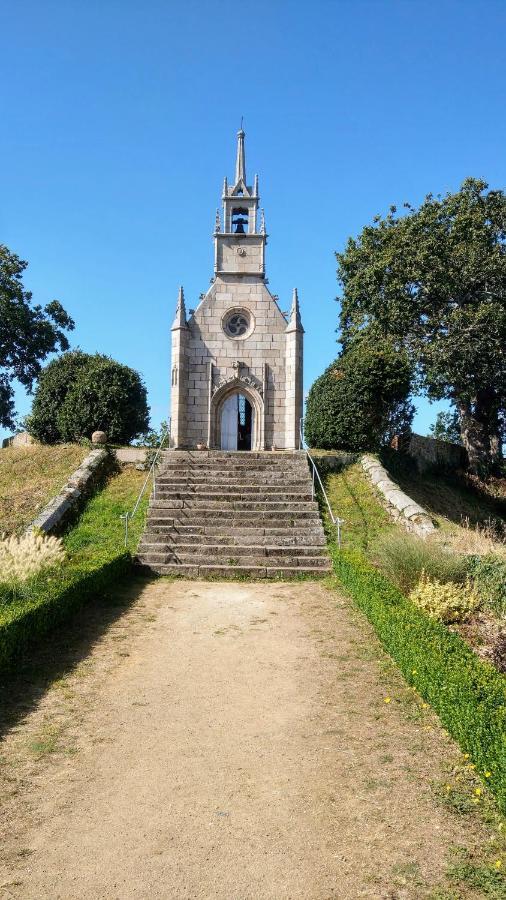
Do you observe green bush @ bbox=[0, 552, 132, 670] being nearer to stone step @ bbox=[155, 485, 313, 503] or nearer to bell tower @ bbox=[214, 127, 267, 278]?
stone step @ bbox=[155, 485, 313, 503]

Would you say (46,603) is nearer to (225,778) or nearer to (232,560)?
(225,778)

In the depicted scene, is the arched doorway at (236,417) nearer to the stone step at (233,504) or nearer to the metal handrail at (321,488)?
the metal handrail at (321,488)

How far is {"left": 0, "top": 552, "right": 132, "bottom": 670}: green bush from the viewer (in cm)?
778

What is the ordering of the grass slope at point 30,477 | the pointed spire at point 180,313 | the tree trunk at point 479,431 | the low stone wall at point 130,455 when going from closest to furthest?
1. the grass slope at point 30,477
2. the low stone wall at point 130,455
3. the pointed spire at point 180,313
4. the tree trunk at point 479,431

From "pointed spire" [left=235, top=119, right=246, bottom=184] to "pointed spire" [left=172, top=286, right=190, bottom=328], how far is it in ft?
18.3

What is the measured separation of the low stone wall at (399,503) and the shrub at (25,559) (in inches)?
325

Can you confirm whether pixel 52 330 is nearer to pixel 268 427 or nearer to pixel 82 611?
pixel 268 427

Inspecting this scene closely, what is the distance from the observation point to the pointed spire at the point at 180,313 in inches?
920

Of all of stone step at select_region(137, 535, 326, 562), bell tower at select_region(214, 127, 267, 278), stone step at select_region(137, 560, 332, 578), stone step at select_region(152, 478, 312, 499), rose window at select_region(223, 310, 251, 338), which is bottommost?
stone step at select_region(137, 560, 332, 578)

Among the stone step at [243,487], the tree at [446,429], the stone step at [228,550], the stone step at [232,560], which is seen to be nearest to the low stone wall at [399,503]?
the stone step at [243,487]

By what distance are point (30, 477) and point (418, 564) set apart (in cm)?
1295

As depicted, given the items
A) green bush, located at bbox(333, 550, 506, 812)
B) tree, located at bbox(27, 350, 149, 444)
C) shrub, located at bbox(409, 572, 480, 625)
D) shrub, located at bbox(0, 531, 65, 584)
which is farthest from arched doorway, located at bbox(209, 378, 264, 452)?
green bush, located at bbox(333, 550, 506, 812)

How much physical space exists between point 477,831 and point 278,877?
1.51 metres

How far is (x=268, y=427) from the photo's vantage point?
23.8m
